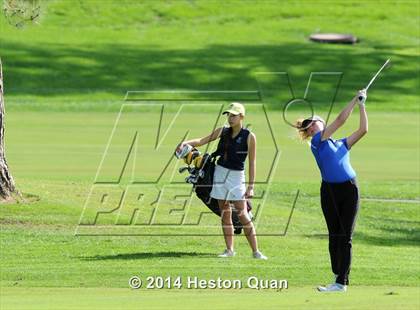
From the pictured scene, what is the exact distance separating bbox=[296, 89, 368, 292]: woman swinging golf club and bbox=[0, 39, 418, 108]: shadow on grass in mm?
36214

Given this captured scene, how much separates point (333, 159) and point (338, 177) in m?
0.21

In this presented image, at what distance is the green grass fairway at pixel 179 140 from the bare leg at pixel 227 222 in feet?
0.98

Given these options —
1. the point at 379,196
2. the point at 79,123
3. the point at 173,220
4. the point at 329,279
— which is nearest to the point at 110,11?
the point at 79,123

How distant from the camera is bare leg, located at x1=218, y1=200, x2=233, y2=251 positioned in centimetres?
1606

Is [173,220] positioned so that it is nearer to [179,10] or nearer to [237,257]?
[237,257]

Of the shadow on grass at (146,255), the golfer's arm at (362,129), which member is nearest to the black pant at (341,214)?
the golfer's arm at (362,129)

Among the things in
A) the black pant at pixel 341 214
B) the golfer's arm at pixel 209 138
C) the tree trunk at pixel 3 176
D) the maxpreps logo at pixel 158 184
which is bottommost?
the maxpreps logo at pixel 158 184

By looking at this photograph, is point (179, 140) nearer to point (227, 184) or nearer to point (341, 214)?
point (227, 184)

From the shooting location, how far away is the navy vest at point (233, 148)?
15.6 meters

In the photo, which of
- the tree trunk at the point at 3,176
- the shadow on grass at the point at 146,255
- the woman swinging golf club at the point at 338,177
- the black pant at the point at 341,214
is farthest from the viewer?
the tree trunk at the point at 3,176

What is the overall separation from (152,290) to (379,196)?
12850mm

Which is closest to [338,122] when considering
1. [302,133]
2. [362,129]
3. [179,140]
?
[362,129]

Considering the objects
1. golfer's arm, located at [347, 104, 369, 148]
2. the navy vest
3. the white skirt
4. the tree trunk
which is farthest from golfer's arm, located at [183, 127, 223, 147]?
the tree trunk

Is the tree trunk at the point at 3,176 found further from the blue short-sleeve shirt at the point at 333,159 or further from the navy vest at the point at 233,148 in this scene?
the blue short-sleeve shirt at the point at 333,159
